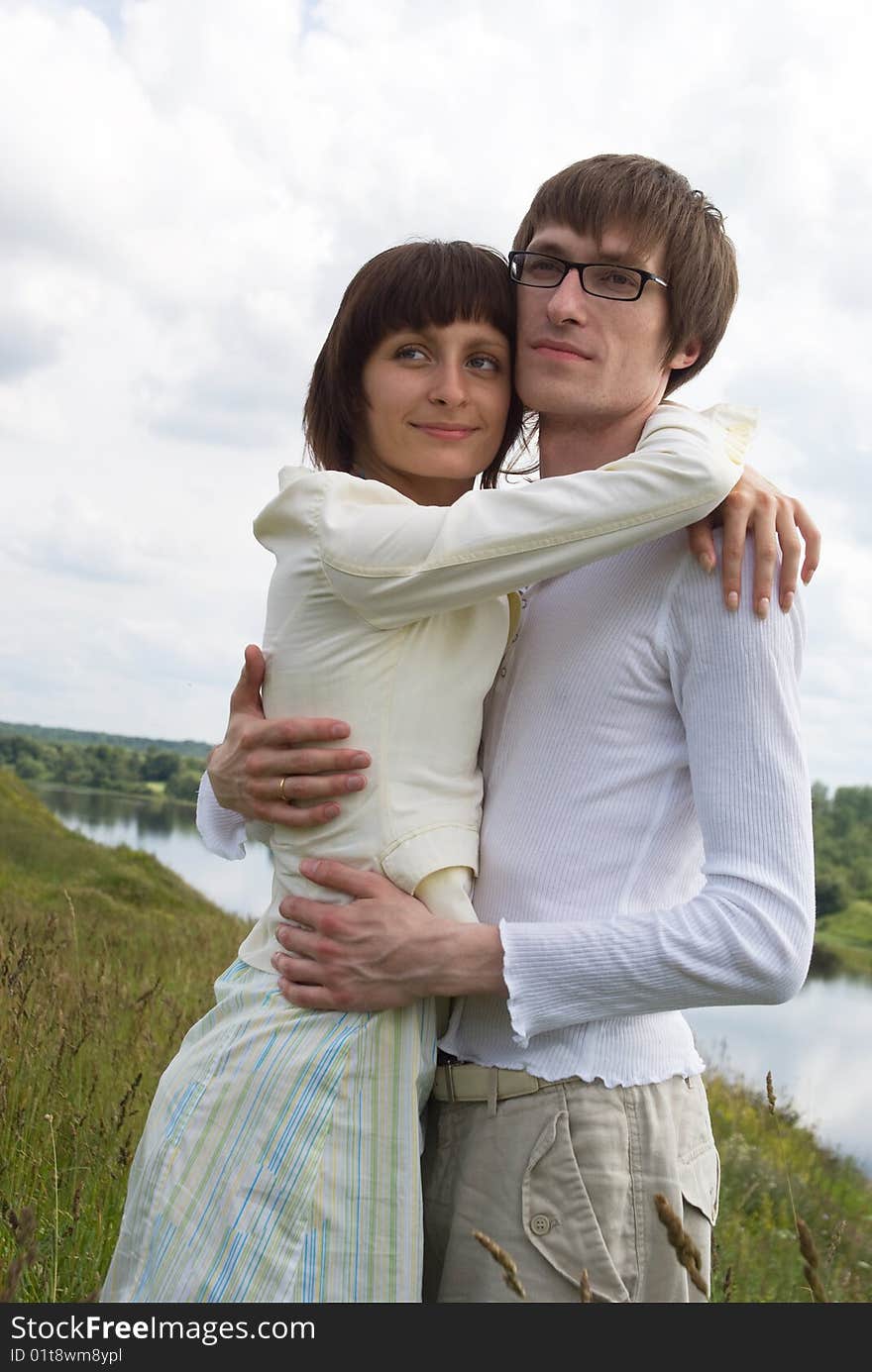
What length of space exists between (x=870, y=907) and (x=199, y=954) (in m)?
64.6

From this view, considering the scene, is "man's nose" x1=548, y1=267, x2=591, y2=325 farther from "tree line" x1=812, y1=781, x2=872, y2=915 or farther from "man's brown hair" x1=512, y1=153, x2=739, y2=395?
"tree line" x1=812, y1=781, x2=872, y2=915

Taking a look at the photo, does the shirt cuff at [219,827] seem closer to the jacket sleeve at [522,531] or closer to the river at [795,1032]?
the jacket sleeve at [522,531]

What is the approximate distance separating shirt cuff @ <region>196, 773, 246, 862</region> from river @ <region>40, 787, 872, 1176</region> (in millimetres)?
11421

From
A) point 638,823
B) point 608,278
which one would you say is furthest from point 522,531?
point 608,278

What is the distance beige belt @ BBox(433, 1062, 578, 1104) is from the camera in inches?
79.9

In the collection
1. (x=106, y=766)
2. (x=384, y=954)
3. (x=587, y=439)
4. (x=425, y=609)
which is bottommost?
(x=384, y=954)

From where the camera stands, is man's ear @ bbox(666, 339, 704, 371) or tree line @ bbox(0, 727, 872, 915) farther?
tree line @ bbox(0, 727, 872, 915)

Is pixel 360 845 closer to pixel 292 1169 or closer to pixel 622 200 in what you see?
pixel 292 1169

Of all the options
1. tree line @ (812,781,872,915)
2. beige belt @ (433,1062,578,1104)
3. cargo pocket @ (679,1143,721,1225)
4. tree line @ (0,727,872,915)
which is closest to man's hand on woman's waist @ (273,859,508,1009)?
beige belt @ (433,1062,578,1104)

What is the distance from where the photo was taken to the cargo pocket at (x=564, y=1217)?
1.93m

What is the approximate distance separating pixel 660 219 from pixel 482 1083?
1771 mm

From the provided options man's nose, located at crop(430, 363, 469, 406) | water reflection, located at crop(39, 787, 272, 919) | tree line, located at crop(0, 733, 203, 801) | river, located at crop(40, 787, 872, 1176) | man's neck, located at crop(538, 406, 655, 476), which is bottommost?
river, located at crop(40, 787, 872, 1176)

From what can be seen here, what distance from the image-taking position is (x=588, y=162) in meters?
2.59

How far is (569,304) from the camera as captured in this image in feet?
8.07
